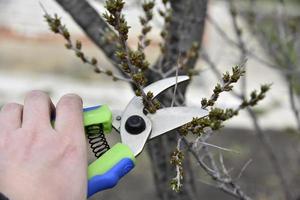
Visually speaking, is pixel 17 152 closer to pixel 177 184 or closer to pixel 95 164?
pixel 95 164

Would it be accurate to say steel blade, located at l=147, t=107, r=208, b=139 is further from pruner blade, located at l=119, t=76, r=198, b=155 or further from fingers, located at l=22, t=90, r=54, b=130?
fingers, located at l=22, t=90, r=54, b=130

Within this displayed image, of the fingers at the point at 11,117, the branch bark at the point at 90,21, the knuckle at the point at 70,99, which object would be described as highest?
the branch bark at the point at 90,21

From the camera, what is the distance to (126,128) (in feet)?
5.08

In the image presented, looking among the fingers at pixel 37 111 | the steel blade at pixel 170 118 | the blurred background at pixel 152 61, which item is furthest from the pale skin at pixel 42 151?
the blurred background at pixel 152 61

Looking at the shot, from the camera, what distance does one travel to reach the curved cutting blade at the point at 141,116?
1.50 m

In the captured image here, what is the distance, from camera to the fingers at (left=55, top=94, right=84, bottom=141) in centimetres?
133

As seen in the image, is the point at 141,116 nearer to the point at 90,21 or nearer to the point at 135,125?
the point at 135,125

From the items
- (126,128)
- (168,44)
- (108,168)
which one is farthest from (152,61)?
(108,168)

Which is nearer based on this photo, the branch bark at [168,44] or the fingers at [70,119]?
the fingers at [70,119]

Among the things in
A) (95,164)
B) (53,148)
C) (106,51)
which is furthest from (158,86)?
(106,51)

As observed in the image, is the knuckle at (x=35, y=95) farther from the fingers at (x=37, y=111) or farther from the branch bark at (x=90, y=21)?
the branch bark at (x=90, y=21)

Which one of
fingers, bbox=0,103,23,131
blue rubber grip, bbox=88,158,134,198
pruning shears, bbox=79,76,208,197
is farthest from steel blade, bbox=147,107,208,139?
fingers, bbox=0,103,23,131

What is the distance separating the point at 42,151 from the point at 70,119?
11 centimetres

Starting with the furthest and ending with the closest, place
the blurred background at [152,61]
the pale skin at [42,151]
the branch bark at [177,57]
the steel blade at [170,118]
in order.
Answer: the blurred background at [152,61], the branch bark at [177,57], the steel blade at [170,118], the pale skin at [42,151]
